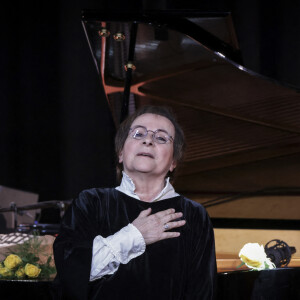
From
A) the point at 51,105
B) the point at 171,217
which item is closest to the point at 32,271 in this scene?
the point at 171,217

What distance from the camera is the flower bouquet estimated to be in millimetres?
1841

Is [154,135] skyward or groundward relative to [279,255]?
skyward

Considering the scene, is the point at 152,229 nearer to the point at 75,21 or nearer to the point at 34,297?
the point at 34,297

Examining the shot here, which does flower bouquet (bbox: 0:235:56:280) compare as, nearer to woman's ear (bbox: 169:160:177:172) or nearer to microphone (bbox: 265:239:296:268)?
woman's ear (bbox: 169:160:177:172)

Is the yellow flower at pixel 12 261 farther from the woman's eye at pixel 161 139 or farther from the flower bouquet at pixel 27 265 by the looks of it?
the woman's eye at pixel 161 139

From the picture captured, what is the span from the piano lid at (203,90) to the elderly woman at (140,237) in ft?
2.29

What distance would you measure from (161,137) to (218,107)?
1466 millimetres

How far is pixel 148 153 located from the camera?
157 centimetres

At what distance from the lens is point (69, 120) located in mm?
4754

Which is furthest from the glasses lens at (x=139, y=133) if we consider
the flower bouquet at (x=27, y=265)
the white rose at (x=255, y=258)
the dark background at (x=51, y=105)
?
the dark background at (x=51, y=105)

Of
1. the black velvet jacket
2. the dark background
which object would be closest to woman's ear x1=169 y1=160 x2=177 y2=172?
the black velvet jacket

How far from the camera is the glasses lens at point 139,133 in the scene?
1.62 metres

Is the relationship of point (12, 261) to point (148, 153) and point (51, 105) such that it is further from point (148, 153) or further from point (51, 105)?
point (51, 105)

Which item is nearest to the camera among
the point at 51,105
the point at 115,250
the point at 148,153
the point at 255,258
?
the point at 115,250
